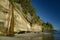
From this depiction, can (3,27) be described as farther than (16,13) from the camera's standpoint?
No

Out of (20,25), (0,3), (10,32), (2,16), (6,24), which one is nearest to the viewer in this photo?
(10,32)

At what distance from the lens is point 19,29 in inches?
2205

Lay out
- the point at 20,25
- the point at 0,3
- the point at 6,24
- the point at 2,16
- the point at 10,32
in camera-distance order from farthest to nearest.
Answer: the point at 20,25
the point at 0,3
the point at 2,16
the point at 6,24
the point at 10,32

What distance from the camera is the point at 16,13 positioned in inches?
2399

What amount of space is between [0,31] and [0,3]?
1191 cm

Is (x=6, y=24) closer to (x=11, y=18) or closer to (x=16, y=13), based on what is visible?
(x=11, y=18)

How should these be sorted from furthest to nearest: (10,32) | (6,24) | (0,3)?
1. (0,3)
2. (6,24)
3. (10,32)

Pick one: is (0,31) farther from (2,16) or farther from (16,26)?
(16,26)

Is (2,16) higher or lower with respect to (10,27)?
higher

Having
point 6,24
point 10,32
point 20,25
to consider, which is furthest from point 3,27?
point 20,25

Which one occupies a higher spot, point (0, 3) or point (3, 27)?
point (0, 3)

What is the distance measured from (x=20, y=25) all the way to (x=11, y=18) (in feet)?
45.4

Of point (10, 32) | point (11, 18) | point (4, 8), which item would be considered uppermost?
point (4, 8)

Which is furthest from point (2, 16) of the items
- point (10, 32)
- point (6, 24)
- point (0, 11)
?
point (10, 32)
